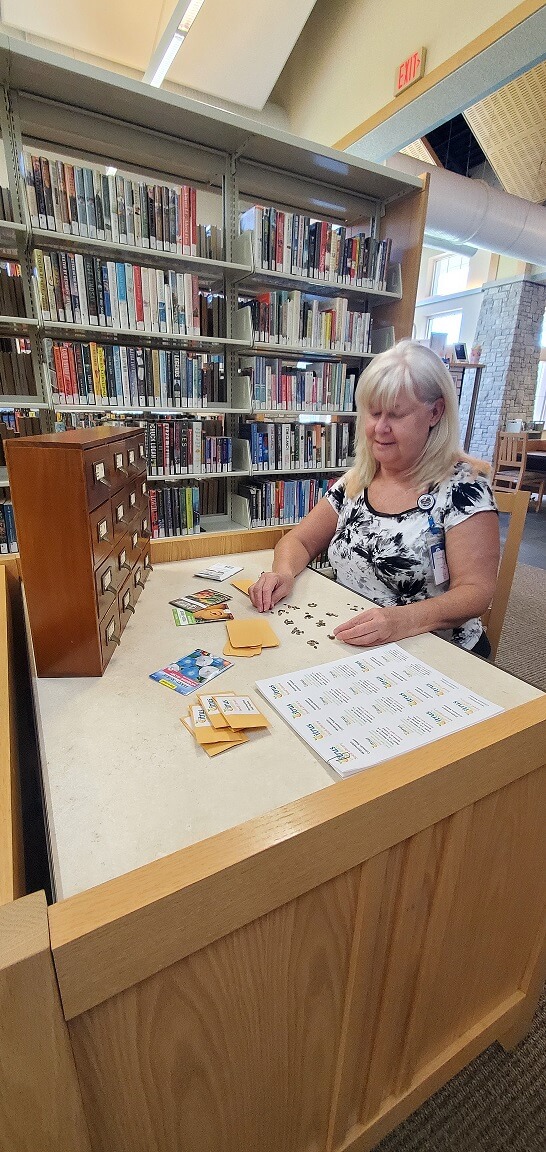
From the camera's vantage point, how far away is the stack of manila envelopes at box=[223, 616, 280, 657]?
2.89 feet

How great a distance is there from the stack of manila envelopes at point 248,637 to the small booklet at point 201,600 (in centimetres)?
10

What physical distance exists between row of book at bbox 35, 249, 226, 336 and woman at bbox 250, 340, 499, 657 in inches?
50.2

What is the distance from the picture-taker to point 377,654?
88 centimetres

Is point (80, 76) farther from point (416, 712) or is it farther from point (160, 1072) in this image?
point (160, 1072)

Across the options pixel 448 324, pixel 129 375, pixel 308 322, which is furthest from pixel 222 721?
pixel 448 324

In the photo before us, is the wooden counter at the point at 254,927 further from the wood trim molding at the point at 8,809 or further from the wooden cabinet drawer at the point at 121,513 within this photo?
the wooden cabinet drawer at the point at 121,513

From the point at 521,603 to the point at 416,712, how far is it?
3.03m

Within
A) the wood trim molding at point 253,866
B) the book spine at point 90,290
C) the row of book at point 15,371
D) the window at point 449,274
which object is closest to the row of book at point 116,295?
the book spine at point 90,290

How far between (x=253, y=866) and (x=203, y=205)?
2998mm

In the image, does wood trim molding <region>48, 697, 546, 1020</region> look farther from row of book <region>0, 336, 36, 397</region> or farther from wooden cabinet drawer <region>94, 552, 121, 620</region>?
row of book <region>0, 336, 36, 397</region>

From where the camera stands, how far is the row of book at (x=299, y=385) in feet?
8.09

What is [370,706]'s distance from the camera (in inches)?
28.2

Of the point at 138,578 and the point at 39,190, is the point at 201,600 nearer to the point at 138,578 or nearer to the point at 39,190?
the point at 138,578

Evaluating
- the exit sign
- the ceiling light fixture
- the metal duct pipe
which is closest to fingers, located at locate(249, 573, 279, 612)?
the ceiling light fixture
